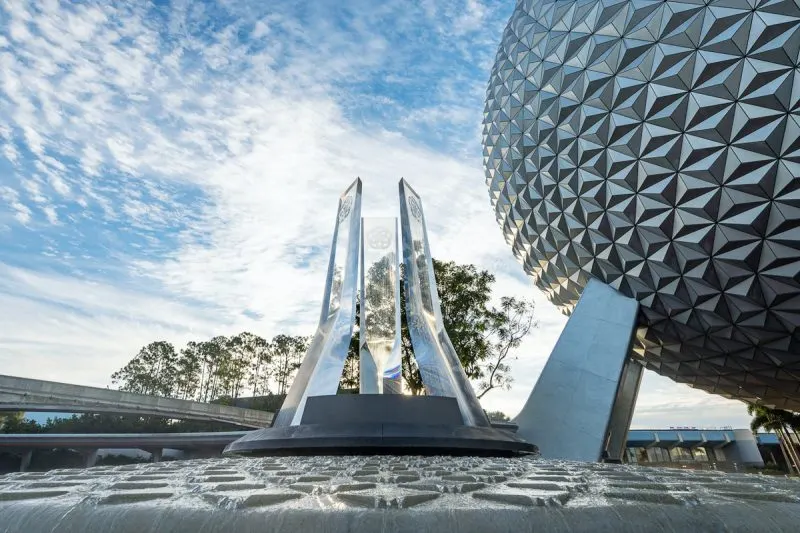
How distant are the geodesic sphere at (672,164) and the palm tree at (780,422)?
60.4 feet

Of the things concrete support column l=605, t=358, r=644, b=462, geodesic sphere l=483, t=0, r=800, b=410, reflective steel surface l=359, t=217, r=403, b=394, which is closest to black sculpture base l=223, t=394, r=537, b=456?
reflective steel surface l=359, t=217, r=403, b=394

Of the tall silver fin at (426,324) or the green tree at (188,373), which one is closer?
the tall silver fin at (426,324)

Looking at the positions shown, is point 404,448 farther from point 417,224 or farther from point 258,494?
point 417,224

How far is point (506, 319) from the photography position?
20.9m

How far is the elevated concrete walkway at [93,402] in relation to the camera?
18.9 meters

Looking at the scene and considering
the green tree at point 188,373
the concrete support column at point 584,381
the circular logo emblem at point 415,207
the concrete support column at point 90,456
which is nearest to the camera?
the concrete support column at point 584,381

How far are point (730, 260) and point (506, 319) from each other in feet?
37.2

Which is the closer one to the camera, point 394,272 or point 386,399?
point 386,399

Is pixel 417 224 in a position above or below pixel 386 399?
above

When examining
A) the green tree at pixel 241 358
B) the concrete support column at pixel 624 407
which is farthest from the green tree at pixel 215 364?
the concrete support column at pixel 624 407

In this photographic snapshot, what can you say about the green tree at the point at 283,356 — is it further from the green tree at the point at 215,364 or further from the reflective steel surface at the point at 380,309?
the reflective steel surface at the point at 380,309

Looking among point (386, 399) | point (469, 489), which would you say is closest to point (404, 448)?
point (386, 399)

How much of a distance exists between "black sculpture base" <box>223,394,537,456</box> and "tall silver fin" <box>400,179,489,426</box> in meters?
0.74

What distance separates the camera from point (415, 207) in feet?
47.2
